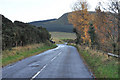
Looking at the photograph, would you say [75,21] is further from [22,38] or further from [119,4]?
[119,4]

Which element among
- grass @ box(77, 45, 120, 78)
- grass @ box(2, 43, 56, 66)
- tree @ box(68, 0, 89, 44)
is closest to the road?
grass @ box(77, 45, 120, 78)

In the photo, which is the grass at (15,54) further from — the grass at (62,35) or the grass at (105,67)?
the grass at (62,35)

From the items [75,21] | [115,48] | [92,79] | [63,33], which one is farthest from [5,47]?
[63,33]

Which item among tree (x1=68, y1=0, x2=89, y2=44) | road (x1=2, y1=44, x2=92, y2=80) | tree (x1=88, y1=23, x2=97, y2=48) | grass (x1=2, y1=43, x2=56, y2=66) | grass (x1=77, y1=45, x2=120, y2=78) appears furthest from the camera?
tree (x1=88, y1=23, x2=97, y2=48)

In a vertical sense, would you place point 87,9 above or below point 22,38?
above

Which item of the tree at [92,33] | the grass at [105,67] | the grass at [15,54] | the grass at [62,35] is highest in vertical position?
the tree at [92,33]

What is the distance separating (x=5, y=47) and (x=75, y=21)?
22.2 meters

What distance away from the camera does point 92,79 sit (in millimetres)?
10281

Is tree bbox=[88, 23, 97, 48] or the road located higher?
tree bbox=[88, 23, 97, 48]

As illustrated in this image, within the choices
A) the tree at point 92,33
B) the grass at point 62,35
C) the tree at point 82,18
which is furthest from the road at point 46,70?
the grass at point 62,35

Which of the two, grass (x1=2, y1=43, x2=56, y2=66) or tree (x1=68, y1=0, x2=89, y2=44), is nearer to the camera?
grass (x1=2, y1=43, x2=56, y2=66)

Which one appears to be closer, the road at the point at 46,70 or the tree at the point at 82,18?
the road at the point at 46,70

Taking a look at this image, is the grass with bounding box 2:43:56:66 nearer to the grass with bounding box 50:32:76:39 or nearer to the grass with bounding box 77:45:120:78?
the grass with bounding box 77:45:120:78

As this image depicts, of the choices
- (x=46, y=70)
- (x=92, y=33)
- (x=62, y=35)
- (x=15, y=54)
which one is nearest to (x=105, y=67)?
(x=46, y=70)
